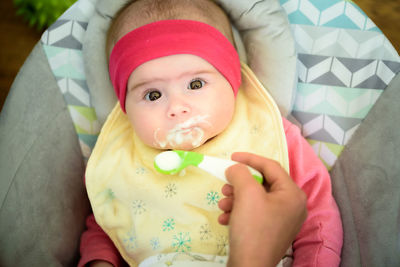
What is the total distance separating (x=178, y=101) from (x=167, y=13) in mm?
248

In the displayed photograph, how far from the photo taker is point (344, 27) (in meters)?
1.01

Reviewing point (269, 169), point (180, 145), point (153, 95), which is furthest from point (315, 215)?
point (153, 95)

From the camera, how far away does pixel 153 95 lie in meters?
0.88

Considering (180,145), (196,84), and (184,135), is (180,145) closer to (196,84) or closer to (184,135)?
(184,135)

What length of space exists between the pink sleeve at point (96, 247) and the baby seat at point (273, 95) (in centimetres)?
3

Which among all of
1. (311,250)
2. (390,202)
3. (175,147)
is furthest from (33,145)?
(390,202)

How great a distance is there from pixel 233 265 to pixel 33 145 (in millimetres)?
670

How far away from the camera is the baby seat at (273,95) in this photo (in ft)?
2.84

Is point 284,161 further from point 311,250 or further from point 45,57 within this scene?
point 45,57

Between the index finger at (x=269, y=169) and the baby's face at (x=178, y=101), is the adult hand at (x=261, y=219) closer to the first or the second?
the index finger at (x=269, y=169)

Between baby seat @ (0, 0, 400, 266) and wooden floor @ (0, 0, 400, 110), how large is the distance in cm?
100

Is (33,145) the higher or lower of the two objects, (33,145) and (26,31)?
the higher

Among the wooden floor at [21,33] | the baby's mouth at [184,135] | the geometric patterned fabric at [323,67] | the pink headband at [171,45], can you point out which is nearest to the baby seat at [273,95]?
the geometric patterned fabric at [323,67]

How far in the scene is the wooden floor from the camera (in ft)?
6.23
